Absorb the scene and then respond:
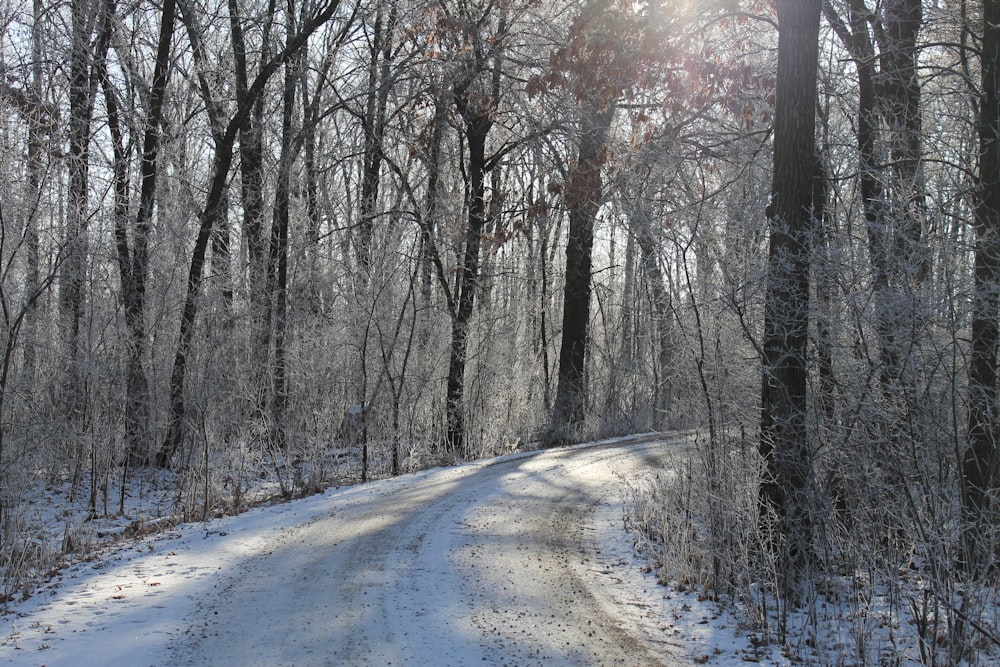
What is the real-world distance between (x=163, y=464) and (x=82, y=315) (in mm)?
3854

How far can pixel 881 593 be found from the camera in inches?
266

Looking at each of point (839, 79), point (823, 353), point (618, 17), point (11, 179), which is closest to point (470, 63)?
point (618, 17)

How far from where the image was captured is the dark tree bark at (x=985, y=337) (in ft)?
19.1

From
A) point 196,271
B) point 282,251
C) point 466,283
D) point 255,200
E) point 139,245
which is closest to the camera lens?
point 139,245

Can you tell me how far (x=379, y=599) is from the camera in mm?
6156

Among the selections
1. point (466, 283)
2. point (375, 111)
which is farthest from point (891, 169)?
point (375, 111)

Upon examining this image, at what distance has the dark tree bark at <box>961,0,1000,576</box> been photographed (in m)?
5.82

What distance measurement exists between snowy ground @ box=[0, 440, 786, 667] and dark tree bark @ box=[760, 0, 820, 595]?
112cm

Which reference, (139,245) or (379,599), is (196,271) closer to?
(139,245)

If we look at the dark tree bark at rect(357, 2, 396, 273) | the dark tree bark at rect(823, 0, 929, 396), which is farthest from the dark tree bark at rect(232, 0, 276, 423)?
the dark tree bark at rect(823, 0, 929, 396)

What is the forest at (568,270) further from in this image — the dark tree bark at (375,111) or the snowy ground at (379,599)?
the snowy ground at (379,599)

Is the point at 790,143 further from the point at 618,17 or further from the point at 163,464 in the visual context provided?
the point at 163,464

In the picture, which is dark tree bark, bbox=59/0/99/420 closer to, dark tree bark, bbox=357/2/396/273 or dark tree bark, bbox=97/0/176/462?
dark tree bark, bbox=97/0/176/462

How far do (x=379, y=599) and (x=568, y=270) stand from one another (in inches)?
577
